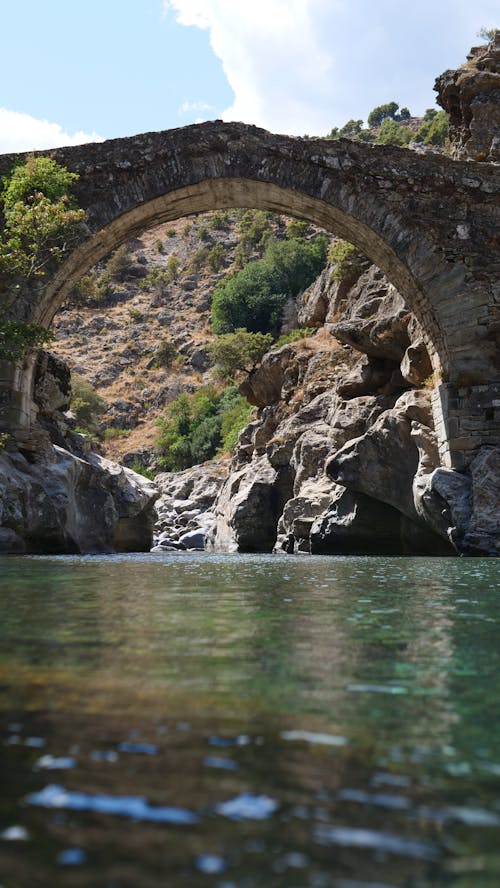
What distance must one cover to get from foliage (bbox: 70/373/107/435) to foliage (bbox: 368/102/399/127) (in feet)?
181

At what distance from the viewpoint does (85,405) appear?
39.2 meters

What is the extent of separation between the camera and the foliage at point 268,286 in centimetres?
4494

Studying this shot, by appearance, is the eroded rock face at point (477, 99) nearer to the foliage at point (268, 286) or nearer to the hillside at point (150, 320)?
the foliage at point (268, 286)

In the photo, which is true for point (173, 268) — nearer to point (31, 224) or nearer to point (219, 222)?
point (219, 222)

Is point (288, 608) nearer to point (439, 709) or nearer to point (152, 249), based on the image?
point (439, 709)

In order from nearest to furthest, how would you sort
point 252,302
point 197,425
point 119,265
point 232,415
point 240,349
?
point 240,349 < point 232,415 < point 197,425 < point 252,302 < point 119,265

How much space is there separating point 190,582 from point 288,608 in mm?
1925

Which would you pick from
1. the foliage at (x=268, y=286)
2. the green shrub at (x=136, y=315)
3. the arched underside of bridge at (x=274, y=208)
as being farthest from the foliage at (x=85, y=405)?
the arched underside of bridge at (x=274, y=208)

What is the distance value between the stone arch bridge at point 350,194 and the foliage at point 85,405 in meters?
25.1

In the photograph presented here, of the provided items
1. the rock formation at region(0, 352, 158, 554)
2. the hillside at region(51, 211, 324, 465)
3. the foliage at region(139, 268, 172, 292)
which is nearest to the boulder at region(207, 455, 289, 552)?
the rock formation at region(0, 352, 158, 554)

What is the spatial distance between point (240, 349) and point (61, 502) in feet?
85.5

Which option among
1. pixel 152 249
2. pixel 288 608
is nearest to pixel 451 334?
pixel 288 608

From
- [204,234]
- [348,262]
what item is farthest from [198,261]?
[348,262]

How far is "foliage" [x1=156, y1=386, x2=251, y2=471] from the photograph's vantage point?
4022 centimetres
